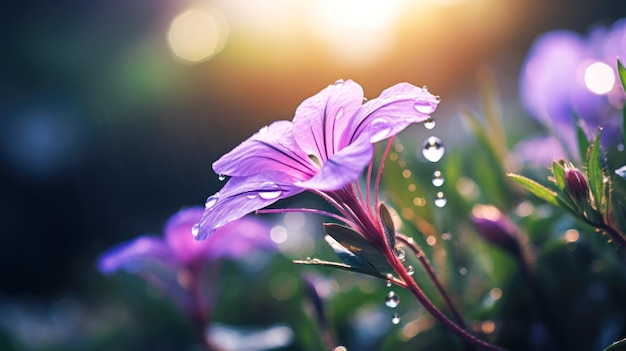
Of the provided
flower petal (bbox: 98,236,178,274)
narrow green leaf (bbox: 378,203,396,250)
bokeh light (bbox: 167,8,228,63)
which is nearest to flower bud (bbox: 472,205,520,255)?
narrow green leaf (bbox: 378,203,396,250)

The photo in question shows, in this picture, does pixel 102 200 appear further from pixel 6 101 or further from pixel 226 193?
pixel 226 193

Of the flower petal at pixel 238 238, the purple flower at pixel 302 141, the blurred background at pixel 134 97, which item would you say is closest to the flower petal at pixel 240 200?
the purple flower at pixel 302 141

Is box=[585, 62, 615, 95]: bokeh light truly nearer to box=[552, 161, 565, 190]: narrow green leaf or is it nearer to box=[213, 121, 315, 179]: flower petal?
box=[552, 161, 565, 190]: narrow green leaf

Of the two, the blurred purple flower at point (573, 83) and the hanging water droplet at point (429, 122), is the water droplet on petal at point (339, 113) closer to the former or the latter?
the hanging water droplet at point (429, 122)

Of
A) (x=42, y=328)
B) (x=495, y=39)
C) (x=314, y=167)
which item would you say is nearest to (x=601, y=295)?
(x=314, y=167)

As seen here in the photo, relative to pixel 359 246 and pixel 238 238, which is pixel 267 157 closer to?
pixel 359 246

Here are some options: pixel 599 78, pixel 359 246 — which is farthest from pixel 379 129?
pixel 599 78
